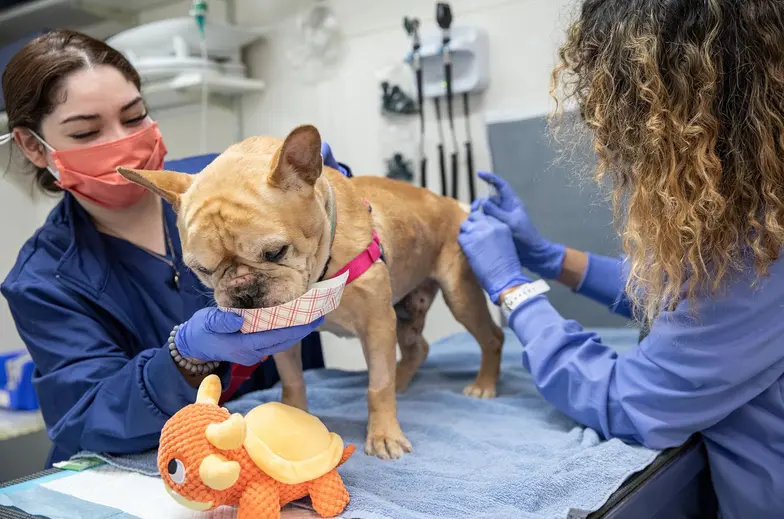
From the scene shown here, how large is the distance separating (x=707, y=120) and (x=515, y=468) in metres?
0.64

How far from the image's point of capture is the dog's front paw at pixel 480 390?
159 cm

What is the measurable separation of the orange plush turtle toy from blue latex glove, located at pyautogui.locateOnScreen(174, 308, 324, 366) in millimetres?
87

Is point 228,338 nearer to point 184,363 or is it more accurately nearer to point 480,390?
point 184,363

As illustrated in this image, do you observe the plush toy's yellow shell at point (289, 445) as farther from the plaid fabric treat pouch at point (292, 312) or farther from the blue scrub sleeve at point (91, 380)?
the blue scrub sleeve at point (91, 380)

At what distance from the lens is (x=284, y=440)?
939 millimetres

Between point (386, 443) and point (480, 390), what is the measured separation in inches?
17.5

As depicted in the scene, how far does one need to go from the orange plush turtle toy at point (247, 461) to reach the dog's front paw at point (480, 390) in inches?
26.3

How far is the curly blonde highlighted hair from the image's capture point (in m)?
0.97

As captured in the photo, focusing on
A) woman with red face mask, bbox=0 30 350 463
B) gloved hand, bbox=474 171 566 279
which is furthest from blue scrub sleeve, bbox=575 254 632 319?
woman with red face mask, bbox=0 30 350 463

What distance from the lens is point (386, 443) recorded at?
123cm

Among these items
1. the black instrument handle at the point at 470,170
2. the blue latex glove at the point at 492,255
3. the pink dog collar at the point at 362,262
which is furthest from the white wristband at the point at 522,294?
the black instrument handle at the point at 470,170

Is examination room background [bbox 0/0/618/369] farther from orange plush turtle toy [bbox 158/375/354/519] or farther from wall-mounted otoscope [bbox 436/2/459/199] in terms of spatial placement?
orange plush turtle toy [bbox 158/375/354/519]

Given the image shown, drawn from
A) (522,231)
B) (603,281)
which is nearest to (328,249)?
(522,231)

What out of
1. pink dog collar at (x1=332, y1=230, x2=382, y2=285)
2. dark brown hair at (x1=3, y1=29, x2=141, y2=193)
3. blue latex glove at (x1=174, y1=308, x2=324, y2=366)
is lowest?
blue latex glove at (x1=174, y1=308, x2=324, y2=366)
